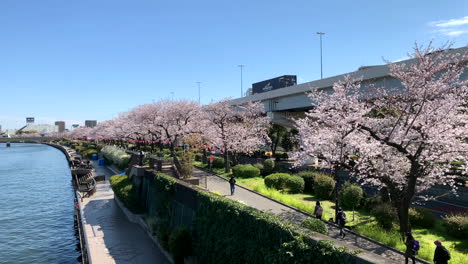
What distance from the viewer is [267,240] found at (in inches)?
403

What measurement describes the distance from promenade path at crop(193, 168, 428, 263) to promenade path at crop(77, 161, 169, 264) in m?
6.27

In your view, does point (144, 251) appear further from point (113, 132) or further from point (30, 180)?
point (113, 132)

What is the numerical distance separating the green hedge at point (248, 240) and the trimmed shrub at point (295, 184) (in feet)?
37.9

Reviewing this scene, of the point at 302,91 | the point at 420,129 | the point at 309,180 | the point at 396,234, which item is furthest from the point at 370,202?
the point at 302,91

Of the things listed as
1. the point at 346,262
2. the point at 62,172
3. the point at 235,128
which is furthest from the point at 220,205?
the point at 62,172

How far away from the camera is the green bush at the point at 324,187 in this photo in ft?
76.5

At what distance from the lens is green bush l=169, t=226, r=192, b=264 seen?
51.1 feet

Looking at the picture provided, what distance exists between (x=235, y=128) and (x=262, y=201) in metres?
19.4

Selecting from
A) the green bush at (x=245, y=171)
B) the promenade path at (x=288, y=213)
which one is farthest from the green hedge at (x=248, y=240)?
the green bush at (x=245, y=171)

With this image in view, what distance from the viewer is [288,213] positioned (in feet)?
63.0

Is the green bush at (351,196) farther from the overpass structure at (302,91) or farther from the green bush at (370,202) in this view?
the overpass structure at (302,91)

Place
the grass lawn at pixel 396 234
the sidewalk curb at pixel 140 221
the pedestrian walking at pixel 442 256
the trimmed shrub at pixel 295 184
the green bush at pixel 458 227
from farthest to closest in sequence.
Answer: the trimmed shrub at pixel 295 184 < the sidewalk curb at pixel 140 221 < the green bush at pixel 458 227 < the grass lawn at pixel 396 234 < the pedestrian walking at pixel 442 256

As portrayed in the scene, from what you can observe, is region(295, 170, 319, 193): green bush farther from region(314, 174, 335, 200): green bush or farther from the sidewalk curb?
the sidewalk curb

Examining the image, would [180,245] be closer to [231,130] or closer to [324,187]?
[324,187]
